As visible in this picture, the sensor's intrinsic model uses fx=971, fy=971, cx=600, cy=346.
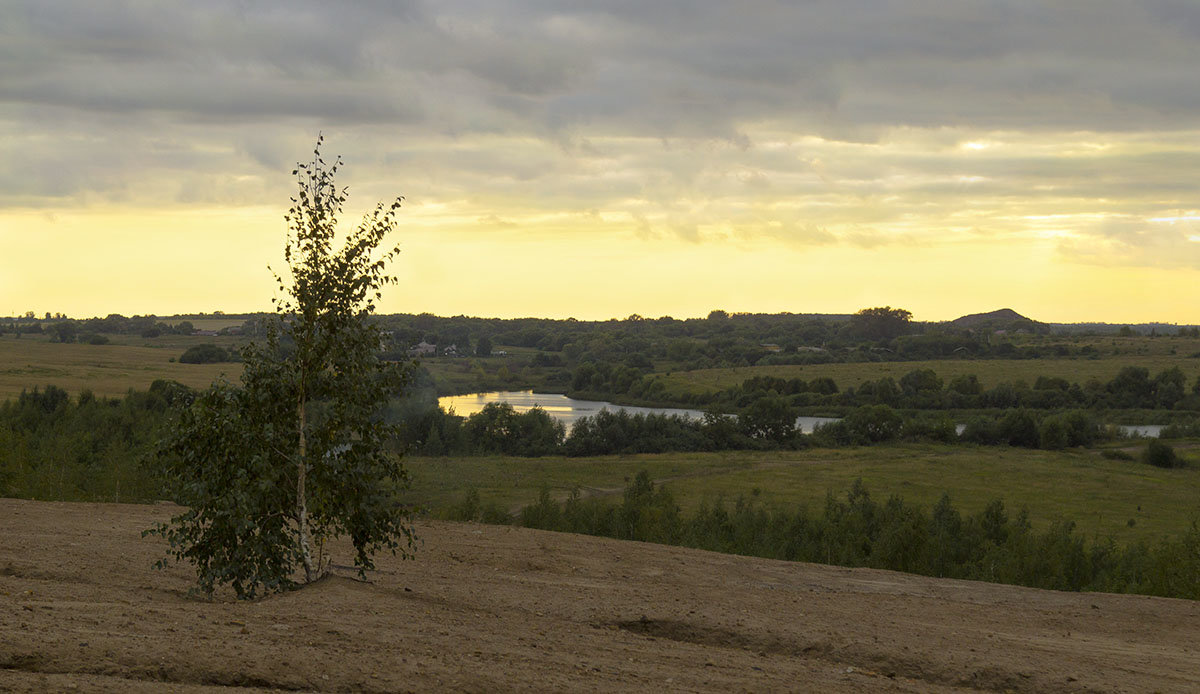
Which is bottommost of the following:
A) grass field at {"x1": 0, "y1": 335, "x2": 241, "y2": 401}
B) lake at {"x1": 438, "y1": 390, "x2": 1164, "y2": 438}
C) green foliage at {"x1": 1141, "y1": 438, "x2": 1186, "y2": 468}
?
green foliage at {"x1": 1141, "y1": 438, "x2": 1186, "y2": 468}

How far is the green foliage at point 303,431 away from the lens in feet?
43.2

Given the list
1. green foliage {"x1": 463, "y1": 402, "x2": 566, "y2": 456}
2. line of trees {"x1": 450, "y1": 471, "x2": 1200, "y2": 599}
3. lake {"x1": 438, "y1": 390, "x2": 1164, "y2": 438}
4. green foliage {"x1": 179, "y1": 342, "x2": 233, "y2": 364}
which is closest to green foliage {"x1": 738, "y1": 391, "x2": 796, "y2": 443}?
lake {"x1": 438, "y1": 390, "x2": 1164, "y2": 438}

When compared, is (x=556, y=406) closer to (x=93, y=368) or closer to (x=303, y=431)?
(x=93, y=368)

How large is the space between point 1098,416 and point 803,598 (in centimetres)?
11756

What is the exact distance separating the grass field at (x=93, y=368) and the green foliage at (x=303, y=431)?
5635cm

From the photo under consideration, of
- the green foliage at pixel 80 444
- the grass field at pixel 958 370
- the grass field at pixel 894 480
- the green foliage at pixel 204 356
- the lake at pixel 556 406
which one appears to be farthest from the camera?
the grass field at pixel 958 370

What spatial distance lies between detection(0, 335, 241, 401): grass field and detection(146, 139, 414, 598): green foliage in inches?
2219

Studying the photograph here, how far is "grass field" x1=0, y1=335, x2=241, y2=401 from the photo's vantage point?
269ft

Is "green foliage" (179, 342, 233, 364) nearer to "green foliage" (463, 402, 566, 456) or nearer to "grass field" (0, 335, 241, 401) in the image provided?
"grass field" (0, 335, 241, 401)

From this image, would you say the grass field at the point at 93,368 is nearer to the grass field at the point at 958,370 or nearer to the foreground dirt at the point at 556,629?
the foreground dirt at the point at 556,629

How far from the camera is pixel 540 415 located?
98188 millimetres

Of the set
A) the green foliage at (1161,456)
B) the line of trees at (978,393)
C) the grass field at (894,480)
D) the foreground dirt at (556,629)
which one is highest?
the foreground dirt at (556,629)

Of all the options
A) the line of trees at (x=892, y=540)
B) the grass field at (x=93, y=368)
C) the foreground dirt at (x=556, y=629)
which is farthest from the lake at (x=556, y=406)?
the foreground dirt at (x=556, y=629)

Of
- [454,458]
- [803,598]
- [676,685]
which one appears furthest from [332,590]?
[454,458]
